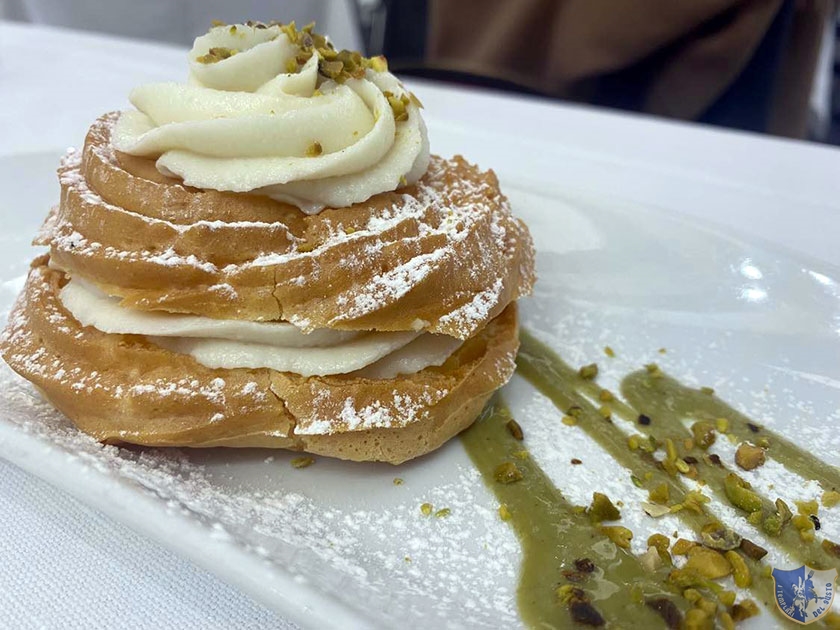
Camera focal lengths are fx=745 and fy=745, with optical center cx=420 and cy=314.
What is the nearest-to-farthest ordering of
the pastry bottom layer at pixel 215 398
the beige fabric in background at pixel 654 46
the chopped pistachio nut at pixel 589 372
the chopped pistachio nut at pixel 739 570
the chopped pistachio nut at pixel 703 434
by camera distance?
1. the chopped pistachio nut at pixel 739 570
2. the pastry bottom layer at pixel 215 398
3. the chopped pistachio nut at pixel 703 434
4. the chopped pistachio nut at pixel 589 372
5. the beige fabric in background at pixel 654 46

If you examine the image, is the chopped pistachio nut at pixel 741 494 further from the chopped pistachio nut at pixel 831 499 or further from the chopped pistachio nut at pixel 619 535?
the chopped pistachio nut at pixel 619 535

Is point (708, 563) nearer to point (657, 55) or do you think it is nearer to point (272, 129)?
point (272, 129)

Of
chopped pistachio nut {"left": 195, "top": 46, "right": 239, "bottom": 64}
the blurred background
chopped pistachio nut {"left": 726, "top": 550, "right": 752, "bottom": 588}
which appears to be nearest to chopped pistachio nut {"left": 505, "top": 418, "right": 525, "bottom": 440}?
chopped pistachio nut {"left": 726, "top": 550, "right": 752, "bottom": 588}

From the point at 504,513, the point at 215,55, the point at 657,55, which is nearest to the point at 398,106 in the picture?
the point at 215,55

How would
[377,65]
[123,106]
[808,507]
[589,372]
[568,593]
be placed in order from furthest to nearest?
[123,106], [589,372], [377,65], [808,507], [568,593]

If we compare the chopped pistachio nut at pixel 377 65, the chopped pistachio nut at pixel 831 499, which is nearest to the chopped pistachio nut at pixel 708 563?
the chopped pistachio nut at pixel 831 499

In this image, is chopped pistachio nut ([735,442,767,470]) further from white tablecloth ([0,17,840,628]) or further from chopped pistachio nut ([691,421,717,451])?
white tablecloth ([0,17,840,628])
